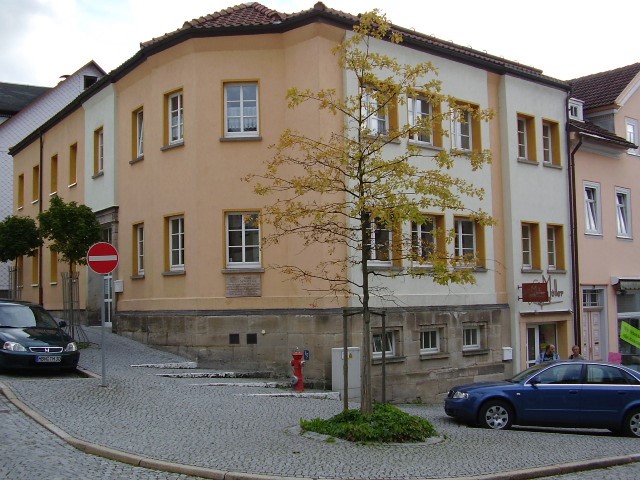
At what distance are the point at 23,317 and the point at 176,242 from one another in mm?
4573

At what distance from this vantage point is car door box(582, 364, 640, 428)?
1582 centimetres

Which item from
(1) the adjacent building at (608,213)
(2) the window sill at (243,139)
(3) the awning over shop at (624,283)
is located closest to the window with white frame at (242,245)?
(2) the window sill at (243,139)

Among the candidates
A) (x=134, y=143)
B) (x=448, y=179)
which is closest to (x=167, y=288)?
(x=134, y=143)

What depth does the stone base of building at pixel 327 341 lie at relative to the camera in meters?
19.2

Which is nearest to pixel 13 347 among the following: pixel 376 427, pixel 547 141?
pixel 376 427

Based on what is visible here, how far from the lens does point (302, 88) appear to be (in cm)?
1983

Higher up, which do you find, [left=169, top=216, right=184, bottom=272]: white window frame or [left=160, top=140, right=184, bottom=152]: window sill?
[left=160, top=140, right=184, bottom=152]: window sill

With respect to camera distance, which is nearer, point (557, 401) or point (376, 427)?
point (376, 427)

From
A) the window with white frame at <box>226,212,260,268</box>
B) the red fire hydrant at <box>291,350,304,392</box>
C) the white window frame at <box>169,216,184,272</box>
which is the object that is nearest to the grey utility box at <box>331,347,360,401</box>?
the red fire hydrant at <box>291,350,304,392</box>

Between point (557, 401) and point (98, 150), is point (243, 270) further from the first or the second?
point (98, 150)

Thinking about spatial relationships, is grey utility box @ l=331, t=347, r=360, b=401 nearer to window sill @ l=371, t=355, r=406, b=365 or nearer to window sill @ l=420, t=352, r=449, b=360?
window sill @ l=371, t=355, r=406, b=365

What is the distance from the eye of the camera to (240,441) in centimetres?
1155

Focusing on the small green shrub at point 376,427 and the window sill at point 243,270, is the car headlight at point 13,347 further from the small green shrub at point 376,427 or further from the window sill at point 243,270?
the small green shrub at point 376,427

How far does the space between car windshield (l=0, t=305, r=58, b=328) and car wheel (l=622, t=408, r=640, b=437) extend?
12.4 m
